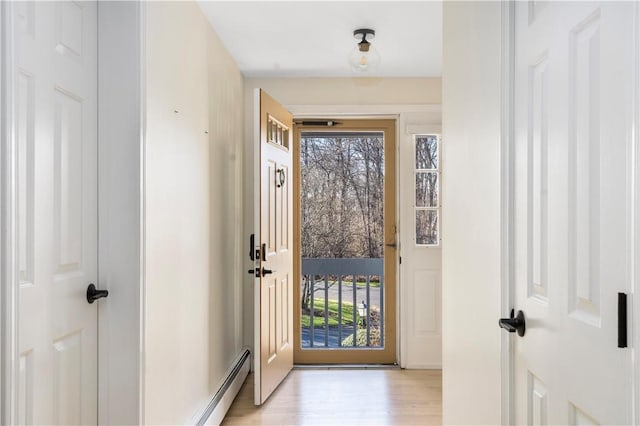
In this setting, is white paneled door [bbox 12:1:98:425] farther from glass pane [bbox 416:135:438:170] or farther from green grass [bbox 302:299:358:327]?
green grass [bbox 302:299:358:327]

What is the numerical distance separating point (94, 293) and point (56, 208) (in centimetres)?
35

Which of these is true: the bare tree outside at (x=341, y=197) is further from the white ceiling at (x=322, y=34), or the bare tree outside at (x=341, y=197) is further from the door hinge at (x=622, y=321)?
the door hinge at (x=622, y=321)

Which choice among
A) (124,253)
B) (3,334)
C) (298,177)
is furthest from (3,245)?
(298,177)

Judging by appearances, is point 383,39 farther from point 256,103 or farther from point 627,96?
point 627,96

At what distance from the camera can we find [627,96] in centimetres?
90

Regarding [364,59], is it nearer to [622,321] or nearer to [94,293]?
[94,293]

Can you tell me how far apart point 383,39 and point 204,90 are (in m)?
1.24

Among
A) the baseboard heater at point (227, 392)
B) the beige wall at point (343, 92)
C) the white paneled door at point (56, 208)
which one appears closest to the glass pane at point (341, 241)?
the beige wall at point (343, 92)

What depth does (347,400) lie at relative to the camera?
346 centimetres

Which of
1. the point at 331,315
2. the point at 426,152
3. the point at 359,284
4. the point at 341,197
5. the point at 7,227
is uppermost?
the point at 426,152

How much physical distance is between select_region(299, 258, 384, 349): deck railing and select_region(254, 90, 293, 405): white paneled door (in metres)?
0.60

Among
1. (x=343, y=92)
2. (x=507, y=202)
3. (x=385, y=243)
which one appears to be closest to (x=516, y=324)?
(x=507, y=202)

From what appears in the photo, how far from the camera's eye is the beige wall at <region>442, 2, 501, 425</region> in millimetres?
1619

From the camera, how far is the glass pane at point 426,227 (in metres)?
4.21
